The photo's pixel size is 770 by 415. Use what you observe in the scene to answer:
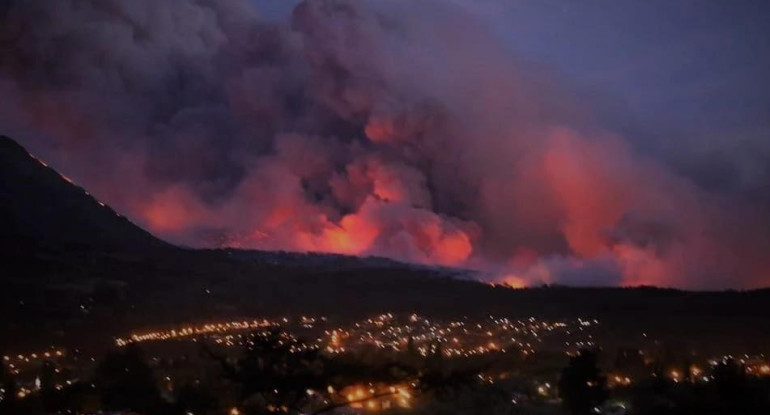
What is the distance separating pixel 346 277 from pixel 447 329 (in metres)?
6.63

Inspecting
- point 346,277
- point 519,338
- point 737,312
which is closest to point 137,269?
point 346,277

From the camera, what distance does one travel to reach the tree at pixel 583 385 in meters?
24.9

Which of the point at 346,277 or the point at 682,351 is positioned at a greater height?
the point at 346,277

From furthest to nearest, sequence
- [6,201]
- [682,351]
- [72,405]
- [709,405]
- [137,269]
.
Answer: [6,201] < [137,269] < [682,351] < [709,405] < [72,405]

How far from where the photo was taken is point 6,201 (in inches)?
2320

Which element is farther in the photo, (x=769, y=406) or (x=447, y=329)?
(x=447, y=329)

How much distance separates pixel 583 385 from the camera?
25469mm

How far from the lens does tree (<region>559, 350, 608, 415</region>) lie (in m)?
24.9

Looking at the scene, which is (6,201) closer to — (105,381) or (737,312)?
(105,381)

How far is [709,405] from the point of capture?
66.7 ft

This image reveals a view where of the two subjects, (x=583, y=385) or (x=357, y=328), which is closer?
(x=583, y=385)

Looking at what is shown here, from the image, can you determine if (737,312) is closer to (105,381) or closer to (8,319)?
(105,381)

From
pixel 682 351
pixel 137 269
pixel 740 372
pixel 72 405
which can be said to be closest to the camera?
pixel 72 405

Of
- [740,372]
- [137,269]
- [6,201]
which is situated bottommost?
[740,372]
